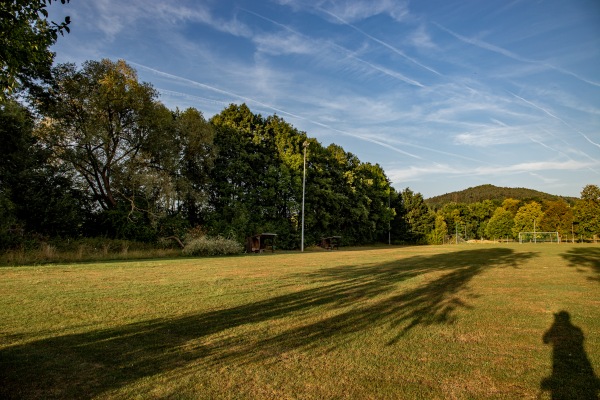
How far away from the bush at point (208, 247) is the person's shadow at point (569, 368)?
20481 mm

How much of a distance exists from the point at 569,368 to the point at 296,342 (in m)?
3.01

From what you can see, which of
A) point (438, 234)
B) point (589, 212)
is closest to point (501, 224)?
point (589, 212)

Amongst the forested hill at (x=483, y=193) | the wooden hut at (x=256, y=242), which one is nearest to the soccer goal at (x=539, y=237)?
the wooden hut at (x=256, y=242)

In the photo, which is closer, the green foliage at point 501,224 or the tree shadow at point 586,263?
the tree shadow at point 586,263

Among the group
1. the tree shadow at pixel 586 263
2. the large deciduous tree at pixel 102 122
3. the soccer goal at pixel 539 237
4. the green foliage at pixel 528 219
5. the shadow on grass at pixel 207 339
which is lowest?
the soccer goal at pixel 539 237

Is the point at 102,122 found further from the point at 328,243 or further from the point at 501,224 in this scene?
the point at 501,224

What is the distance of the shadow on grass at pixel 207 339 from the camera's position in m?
3.41

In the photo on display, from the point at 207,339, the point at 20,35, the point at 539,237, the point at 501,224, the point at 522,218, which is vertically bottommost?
the point at 539,237

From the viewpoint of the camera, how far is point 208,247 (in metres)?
23.1

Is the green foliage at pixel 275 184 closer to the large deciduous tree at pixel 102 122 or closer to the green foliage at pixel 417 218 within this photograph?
the large deciduous tree at pixel 102 122

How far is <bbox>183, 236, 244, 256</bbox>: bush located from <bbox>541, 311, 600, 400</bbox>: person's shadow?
67.2 feet

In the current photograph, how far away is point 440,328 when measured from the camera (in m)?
5.26

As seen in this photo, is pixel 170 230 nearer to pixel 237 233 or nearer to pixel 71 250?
pixel 237 233

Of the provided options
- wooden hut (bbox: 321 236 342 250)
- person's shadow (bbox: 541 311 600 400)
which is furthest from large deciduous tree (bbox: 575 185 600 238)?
person's shadow (bbox: 541 311 600 400)
